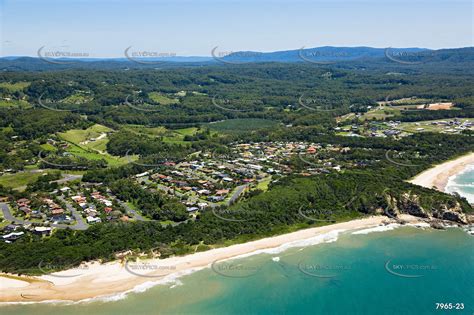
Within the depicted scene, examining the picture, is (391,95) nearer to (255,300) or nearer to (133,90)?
(133,90)

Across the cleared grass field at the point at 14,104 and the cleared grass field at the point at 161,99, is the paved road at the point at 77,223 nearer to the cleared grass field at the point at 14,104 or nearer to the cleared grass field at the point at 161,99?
the cleared grass field at the point at 14,104

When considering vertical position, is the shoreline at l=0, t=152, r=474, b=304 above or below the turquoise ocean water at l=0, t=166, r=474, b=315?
above

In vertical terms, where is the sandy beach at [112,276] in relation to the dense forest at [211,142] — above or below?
below

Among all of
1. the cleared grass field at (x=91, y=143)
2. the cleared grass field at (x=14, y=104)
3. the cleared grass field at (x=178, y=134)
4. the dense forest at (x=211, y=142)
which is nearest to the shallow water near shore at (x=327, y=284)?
the dense forest at (x=211, y=142)

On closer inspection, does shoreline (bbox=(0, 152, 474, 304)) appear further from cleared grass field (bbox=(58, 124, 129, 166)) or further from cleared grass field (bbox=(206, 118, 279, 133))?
cleared grass field (bbox=(206, 118, 279, 133))

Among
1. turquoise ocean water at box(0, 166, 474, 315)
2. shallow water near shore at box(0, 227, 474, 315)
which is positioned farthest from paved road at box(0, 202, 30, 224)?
shallow water near shore at box(0, 227, 474, 315)

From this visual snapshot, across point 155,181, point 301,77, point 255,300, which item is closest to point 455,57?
point 301,77
